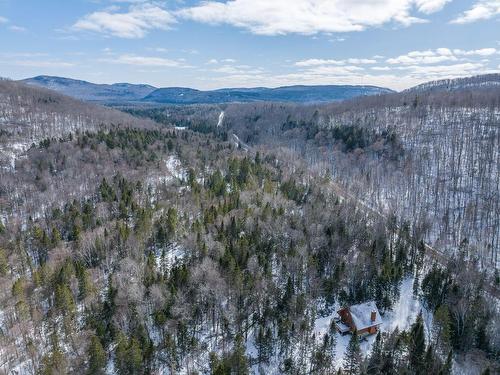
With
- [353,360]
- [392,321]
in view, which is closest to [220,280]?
[353,360]

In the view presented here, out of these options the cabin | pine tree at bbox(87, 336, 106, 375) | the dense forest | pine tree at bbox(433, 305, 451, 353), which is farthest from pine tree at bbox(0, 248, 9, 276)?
pine tree at bbox(433, 305, 451, 353)

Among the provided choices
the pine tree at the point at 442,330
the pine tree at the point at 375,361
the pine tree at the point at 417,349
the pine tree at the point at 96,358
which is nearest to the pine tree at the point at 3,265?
the pine tree at the point at 96,358

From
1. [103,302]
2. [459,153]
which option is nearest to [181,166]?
[103,302]

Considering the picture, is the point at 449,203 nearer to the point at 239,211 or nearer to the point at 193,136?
the point at 239,211

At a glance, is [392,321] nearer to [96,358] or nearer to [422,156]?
[96,358]

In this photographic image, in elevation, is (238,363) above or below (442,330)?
below

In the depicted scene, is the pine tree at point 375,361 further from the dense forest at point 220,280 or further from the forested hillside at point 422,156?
the forested hillside at point 422,156

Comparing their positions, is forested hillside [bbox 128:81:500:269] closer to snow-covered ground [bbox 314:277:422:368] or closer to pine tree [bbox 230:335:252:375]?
snow-covered ground [bbox 314:277:422:368]
